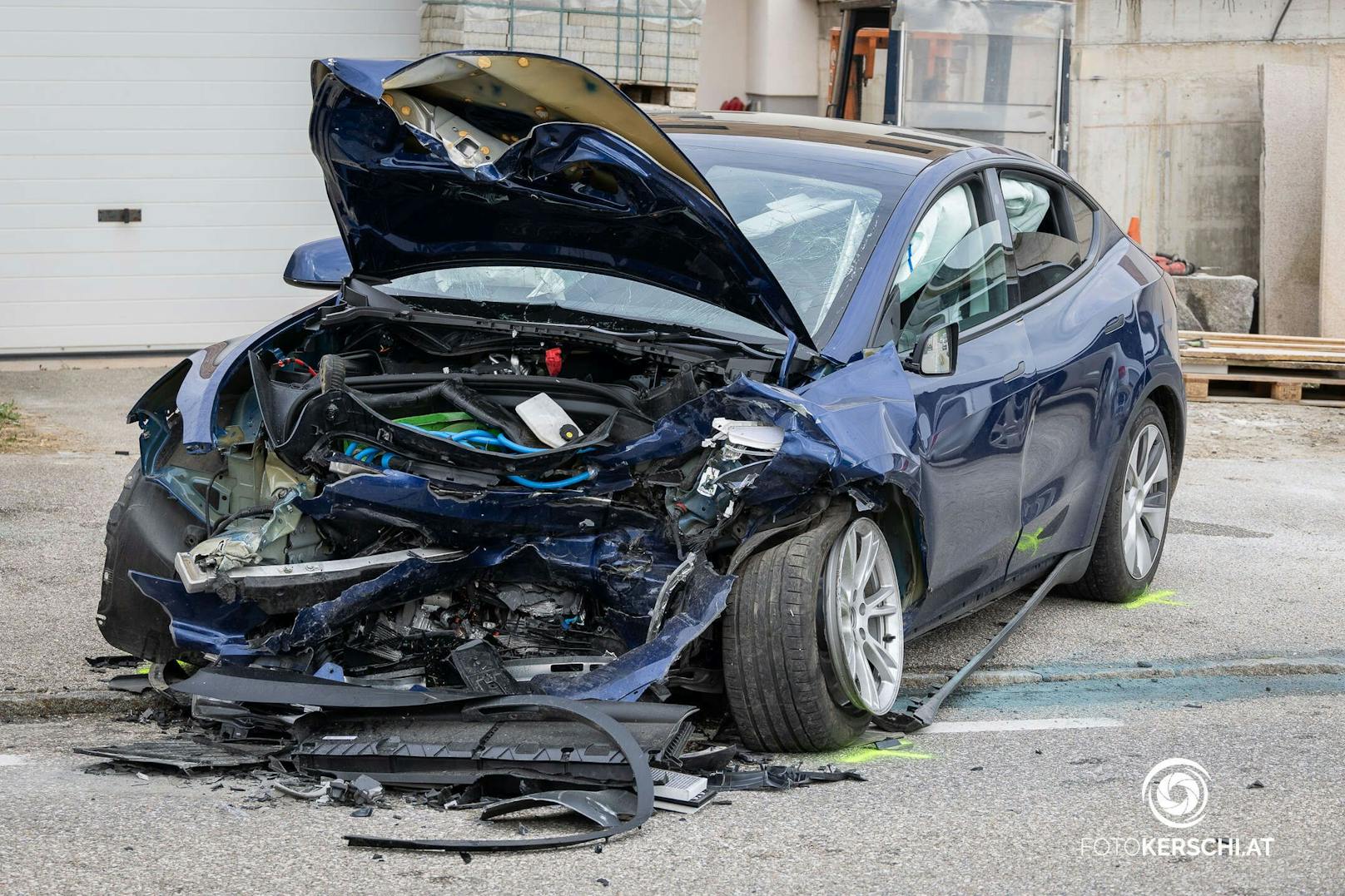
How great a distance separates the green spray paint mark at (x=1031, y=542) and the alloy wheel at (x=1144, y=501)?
31.3 inches

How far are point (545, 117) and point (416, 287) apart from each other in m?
1.16

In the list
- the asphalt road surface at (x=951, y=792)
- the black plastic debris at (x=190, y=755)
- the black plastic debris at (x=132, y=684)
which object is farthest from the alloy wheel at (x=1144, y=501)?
the black plastic debris at (x=132, y=684)

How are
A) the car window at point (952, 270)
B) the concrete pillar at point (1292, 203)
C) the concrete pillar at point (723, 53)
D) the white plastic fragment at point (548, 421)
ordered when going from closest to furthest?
the white plastic fragment at point (548, 421) < the car window at point (952, 270) < the concrete pillar at point (1292, 203) < the concrete pillar at point (723, 53)

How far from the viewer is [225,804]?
12.7ft

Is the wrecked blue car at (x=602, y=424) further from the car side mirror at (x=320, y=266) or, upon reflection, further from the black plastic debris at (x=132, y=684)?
the car side mirror at (x=320, y=266)

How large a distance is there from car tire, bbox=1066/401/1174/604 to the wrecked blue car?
0.75 m

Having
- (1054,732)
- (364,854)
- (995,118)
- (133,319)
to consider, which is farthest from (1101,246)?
(133,319)

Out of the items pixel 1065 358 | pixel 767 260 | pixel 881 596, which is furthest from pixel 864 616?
pixel 1065 358

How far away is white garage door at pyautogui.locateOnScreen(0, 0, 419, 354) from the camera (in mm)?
11602

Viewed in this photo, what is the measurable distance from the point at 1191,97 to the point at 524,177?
11.0 metres

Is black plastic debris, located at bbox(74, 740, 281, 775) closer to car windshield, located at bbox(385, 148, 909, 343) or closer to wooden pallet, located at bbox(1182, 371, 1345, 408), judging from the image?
car windshield, located at bbox(385, 148, 909, 343)

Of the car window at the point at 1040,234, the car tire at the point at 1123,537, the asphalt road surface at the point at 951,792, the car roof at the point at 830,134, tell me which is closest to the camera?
the asphalt road surface at the point at 951,792

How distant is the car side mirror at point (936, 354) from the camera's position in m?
4.71

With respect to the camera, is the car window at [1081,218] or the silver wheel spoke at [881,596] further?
the car window at [1081,218]
